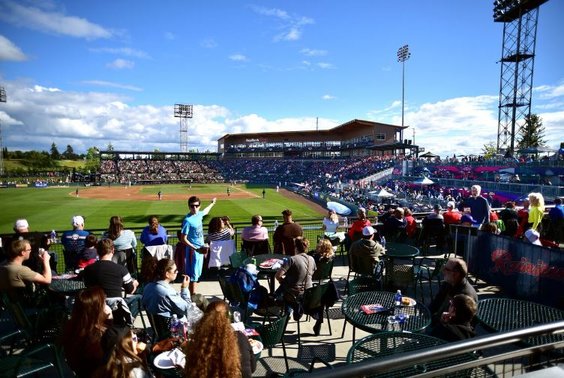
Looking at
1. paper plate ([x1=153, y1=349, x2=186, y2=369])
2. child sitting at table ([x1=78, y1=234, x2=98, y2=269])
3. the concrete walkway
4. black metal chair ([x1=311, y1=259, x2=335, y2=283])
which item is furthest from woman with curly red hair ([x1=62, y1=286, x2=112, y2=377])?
black metal chair ([x1=311, y1=259, x2=335, y2=283])

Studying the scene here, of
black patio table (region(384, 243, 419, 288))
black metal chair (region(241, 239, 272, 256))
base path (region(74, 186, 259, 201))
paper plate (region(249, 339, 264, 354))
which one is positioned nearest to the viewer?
paper plate (region(249, 339, 264, 354))

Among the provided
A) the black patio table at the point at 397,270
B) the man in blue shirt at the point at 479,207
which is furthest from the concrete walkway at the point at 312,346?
the man in blue shirt at the point at 479,207

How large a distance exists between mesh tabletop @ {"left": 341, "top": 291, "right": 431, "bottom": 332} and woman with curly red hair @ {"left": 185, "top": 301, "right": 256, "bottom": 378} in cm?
219

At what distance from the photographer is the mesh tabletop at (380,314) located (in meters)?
4.32

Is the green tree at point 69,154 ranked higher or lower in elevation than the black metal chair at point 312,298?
higher

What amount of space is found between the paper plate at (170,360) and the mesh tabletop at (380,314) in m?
2.19

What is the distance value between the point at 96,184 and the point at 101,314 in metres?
69.8

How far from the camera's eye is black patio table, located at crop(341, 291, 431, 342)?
432 centimetres

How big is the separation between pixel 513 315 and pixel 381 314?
1.75m

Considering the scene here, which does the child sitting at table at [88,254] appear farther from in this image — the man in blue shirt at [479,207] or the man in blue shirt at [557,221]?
the man in blue shirt at [557,221]

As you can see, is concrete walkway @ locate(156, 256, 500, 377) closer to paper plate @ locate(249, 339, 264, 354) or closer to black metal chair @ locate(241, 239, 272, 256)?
paper plate @ locate(249, 339, 264, 354)

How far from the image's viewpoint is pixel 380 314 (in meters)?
4.66

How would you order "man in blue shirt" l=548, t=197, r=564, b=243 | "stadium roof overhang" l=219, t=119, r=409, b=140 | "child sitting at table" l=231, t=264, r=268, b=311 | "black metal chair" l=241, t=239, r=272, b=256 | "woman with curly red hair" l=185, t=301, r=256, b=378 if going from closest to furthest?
"woman with curly red hair" l=185, t=301, r=256, b=378
"child sitting at table" l=231, t=264, r=268, b=311
"black metal chair" l=241, t=239, r=272, b=256
"man in blue shirt" l=548, t=197, r=564, b=243
"stadium roof overhang" l=219, t=119, r=409, b=140

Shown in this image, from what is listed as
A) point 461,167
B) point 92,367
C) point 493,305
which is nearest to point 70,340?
Answer: point 92,367
